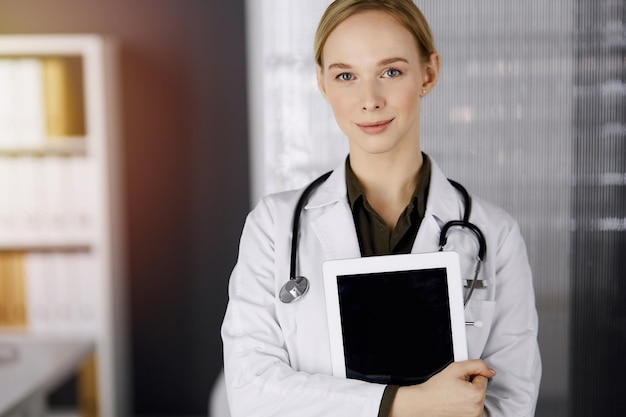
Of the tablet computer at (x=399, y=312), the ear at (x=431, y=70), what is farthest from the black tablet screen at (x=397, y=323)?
the ear at (x=431, y=70)

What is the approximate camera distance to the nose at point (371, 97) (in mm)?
1002

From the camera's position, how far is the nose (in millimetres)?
1002

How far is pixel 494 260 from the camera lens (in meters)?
1.10

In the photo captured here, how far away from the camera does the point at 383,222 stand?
3.62ft

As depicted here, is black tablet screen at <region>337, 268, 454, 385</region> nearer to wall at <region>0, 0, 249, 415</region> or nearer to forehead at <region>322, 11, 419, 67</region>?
forehead at <region>322, 11, 419, 67</region>

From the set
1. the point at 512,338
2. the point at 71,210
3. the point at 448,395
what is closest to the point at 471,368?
the point at 448,395

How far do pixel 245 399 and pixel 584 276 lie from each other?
1298mm

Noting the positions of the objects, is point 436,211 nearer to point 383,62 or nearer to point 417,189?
point 417,189

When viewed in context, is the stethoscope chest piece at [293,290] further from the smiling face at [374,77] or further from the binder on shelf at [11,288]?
the binder on shelf at [11,288]

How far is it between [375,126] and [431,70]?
0.16 m

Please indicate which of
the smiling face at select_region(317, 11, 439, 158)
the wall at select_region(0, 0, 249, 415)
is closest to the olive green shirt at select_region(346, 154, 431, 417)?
the smiling face at select_region(317, 11, 439, 158)

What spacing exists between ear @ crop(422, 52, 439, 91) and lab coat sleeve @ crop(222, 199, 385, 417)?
1.09 feet

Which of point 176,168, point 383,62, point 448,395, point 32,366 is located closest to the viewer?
point 448,395

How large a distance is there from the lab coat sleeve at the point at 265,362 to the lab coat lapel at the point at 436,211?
9.3 inches
